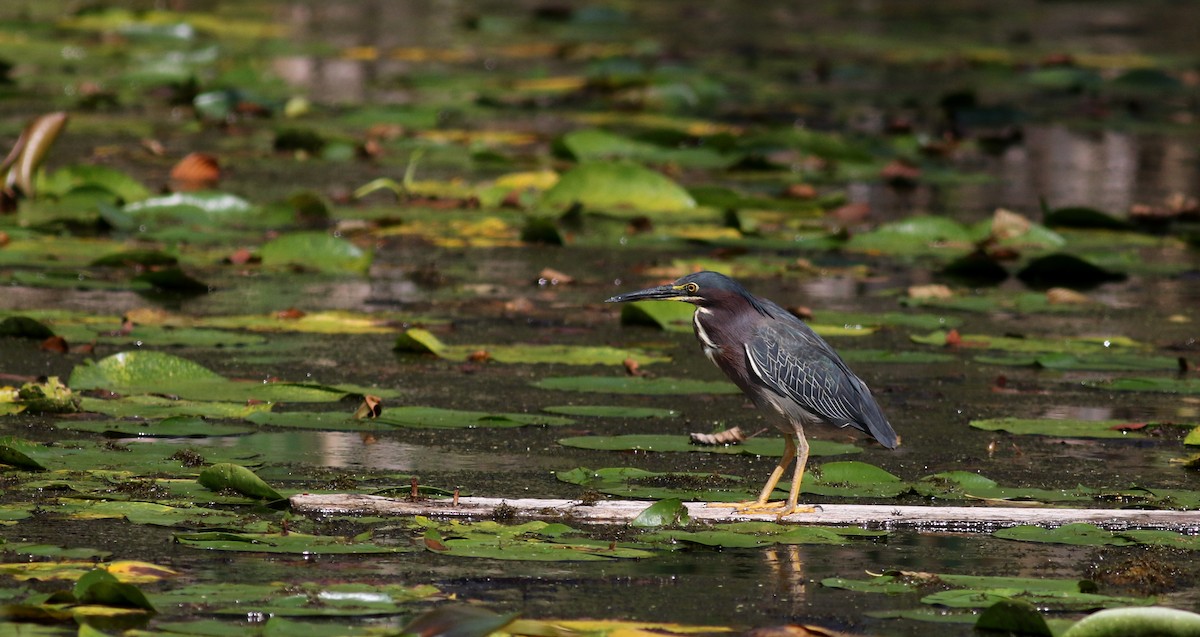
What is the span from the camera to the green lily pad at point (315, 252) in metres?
7.81

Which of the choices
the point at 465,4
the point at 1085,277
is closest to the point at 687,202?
the point at 1085,277

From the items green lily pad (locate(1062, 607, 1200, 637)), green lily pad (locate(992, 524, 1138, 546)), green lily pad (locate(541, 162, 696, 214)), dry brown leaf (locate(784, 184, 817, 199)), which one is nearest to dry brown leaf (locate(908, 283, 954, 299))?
green lily pad (locate(541, 162, 696, 214))

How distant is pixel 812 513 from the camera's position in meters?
4.62

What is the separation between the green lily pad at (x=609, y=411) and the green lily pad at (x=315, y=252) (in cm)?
223

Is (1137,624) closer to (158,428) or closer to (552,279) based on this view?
(158,428)

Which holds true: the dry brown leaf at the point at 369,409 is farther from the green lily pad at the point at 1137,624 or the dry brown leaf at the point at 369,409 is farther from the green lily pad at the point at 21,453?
the green lily pad at the point at 1137,624

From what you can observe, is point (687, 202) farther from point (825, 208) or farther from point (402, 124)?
point (402, 124)

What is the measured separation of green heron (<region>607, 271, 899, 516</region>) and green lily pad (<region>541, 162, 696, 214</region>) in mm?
4289

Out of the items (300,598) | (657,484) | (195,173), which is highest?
(195,173)

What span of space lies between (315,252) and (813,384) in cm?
350

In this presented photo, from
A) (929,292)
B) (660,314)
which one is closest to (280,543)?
(660,314)

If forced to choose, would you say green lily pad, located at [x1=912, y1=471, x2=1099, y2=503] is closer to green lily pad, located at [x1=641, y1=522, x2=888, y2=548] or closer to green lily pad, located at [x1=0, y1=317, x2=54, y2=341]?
green lily pad, located at [x1=641, y1=522, x2=888, y2=548]

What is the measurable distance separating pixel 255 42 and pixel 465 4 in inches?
235

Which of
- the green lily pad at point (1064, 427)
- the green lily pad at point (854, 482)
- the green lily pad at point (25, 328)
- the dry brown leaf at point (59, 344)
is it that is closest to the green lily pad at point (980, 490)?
the green lily pad at point (854, 482)
